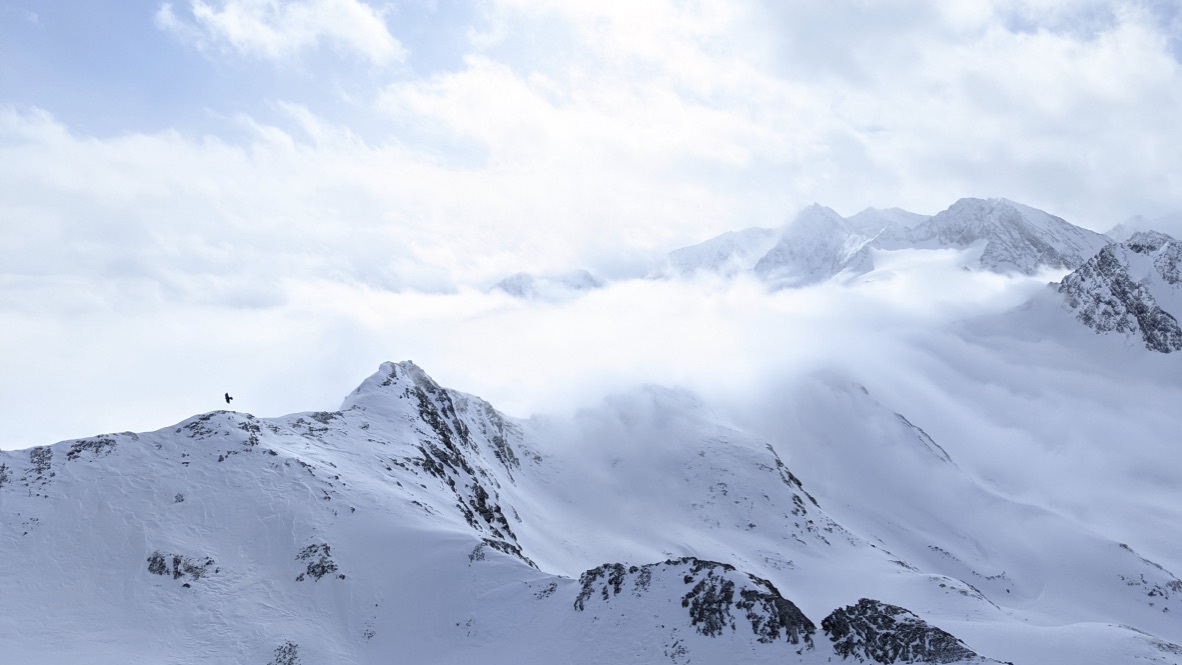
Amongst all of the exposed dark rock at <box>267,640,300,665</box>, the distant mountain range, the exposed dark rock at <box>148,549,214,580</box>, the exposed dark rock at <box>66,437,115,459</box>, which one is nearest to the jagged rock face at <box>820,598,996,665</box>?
the distant mountain range

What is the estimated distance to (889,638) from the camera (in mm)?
39188

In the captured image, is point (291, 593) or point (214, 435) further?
point (214, 435)

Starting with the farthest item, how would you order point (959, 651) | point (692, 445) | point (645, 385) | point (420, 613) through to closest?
point (645, 385) → point (692, 445) → point (420, 613) → point (959, 651)

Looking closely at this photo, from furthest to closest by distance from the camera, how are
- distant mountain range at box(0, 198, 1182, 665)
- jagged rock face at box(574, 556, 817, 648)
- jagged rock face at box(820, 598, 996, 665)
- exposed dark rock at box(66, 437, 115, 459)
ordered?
exposed dark rock at box(66, 437, 115, 459)
distant mountain range at box(0, 198, 1182, 665)
jagged rock face at box(574, 556, 817, 648)
jagged rock face at box(820, 598, 996, 665)

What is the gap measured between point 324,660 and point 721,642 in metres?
25.0

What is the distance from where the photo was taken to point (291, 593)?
51.4m

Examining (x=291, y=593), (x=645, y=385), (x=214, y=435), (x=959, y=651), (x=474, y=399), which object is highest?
(x=645, y=385)

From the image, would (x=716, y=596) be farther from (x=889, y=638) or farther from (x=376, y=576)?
(x=376, y=576)

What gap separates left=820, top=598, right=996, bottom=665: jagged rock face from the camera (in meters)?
37.7

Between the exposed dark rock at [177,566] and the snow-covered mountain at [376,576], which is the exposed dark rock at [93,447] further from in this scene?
the exposed dark rock at [177,566]

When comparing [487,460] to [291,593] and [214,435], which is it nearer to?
[214,435]

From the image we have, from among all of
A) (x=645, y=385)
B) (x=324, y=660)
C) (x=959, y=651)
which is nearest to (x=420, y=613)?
(x=324, y=660)

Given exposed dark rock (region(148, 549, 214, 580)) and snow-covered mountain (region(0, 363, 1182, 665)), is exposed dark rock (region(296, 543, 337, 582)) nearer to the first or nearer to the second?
snow-covered mountain (region(0, 363, 1182, 665))

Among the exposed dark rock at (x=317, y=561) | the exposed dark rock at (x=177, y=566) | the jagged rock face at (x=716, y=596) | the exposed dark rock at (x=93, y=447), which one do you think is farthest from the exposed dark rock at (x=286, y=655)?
the exposed dark rock at (x=93, y=447)
